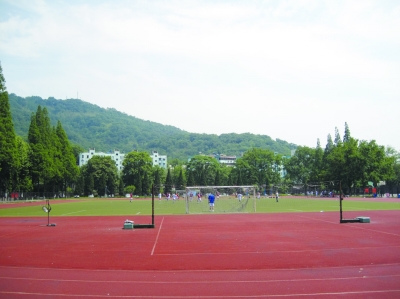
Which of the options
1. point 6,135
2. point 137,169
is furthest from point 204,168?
point 6,135

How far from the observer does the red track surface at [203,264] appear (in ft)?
32.9

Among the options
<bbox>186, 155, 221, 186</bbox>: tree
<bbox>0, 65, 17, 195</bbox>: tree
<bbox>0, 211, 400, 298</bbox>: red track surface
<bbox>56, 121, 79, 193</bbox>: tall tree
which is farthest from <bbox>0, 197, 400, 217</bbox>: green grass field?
<bbox>186, 155, 221, 186</bbox>: tree

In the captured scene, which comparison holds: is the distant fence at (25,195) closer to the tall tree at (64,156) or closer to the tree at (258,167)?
the tall tree at (64,156)

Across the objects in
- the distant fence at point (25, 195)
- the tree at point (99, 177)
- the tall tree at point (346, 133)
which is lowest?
the distant fence at point (25, 195)

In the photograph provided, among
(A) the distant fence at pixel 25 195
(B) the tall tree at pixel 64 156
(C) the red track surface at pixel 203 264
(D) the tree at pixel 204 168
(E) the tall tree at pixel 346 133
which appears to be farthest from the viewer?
(D) the tree at pixel 204 168

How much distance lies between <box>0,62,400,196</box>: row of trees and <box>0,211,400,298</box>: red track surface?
4489 cm

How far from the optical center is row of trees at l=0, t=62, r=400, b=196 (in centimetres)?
7859

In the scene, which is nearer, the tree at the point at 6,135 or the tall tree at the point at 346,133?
the tree at the point at 6,135

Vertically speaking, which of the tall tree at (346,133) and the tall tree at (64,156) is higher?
the tall tree at (346,133)

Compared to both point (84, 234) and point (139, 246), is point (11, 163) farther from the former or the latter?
point (139, 246)

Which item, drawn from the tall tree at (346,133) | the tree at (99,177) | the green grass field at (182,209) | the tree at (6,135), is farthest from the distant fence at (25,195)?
the tall tree at (346,133)

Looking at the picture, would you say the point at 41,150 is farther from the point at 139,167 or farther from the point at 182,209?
the point at 139,167

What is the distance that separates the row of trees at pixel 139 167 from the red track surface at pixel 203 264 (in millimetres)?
44892

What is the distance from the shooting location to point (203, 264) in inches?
529
